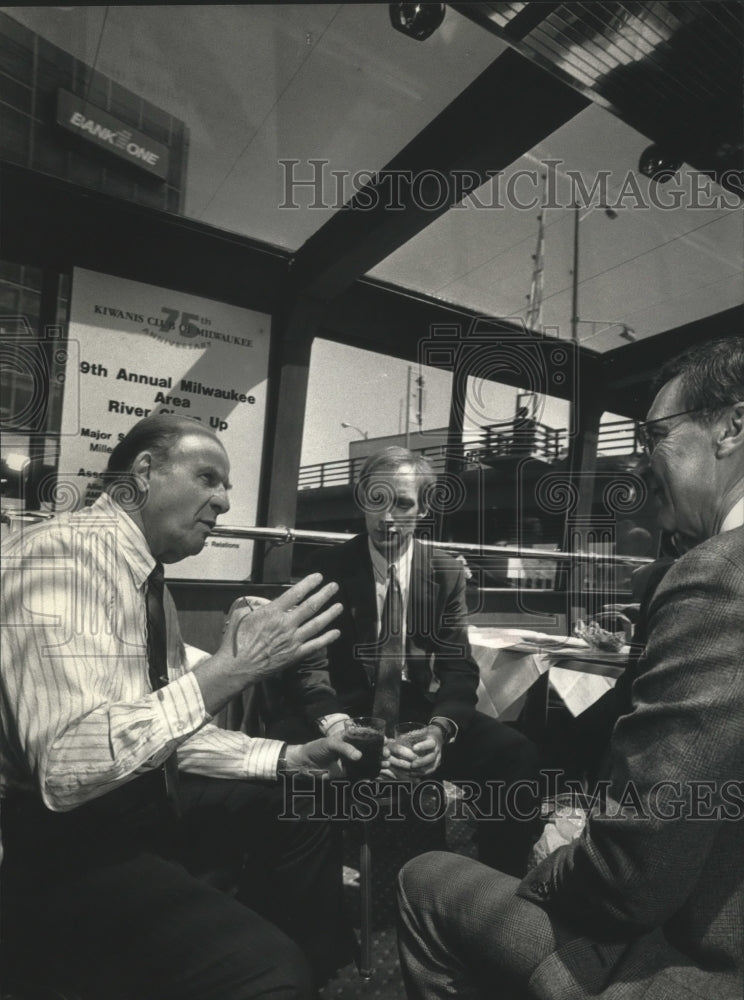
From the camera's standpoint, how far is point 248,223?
2385 millimetres

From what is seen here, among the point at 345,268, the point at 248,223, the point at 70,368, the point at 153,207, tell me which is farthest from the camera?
the point at 345,268

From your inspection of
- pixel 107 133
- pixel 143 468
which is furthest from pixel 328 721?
pixel 107 133

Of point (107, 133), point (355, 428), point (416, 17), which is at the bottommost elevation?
point (355, 428)

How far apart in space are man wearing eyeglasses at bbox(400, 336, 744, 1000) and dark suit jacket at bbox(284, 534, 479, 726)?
1.12 m

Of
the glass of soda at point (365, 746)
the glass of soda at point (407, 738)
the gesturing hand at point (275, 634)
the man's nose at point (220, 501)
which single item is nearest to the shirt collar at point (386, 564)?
the glass of soda at point (407, 738)

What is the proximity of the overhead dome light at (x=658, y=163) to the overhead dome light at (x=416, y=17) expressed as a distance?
39.3 inches

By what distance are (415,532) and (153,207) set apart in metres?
1.61

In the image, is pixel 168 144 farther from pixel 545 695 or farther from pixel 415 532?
pixel 545 695

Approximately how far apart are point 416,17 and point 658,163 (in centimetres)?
112

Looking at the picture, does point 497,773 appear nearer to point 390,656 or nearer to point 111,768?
point 390,656

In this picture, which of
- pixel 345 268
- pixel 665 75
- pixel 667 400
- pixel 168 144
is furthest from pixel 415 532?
pixel 665 75

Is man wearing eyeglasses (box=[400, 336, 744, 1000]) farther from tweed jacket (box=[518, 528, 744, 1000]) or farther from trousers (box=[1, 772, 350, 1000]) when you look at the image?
trousers (box=[1, 772, 350, 1000])

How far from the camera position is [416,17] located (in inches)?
61.4

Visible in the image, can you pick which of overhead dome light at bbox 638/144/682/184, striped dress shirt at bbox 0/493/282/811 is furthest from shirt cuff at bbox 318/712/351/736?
overhead dome light at bbox 638/144/682/184
